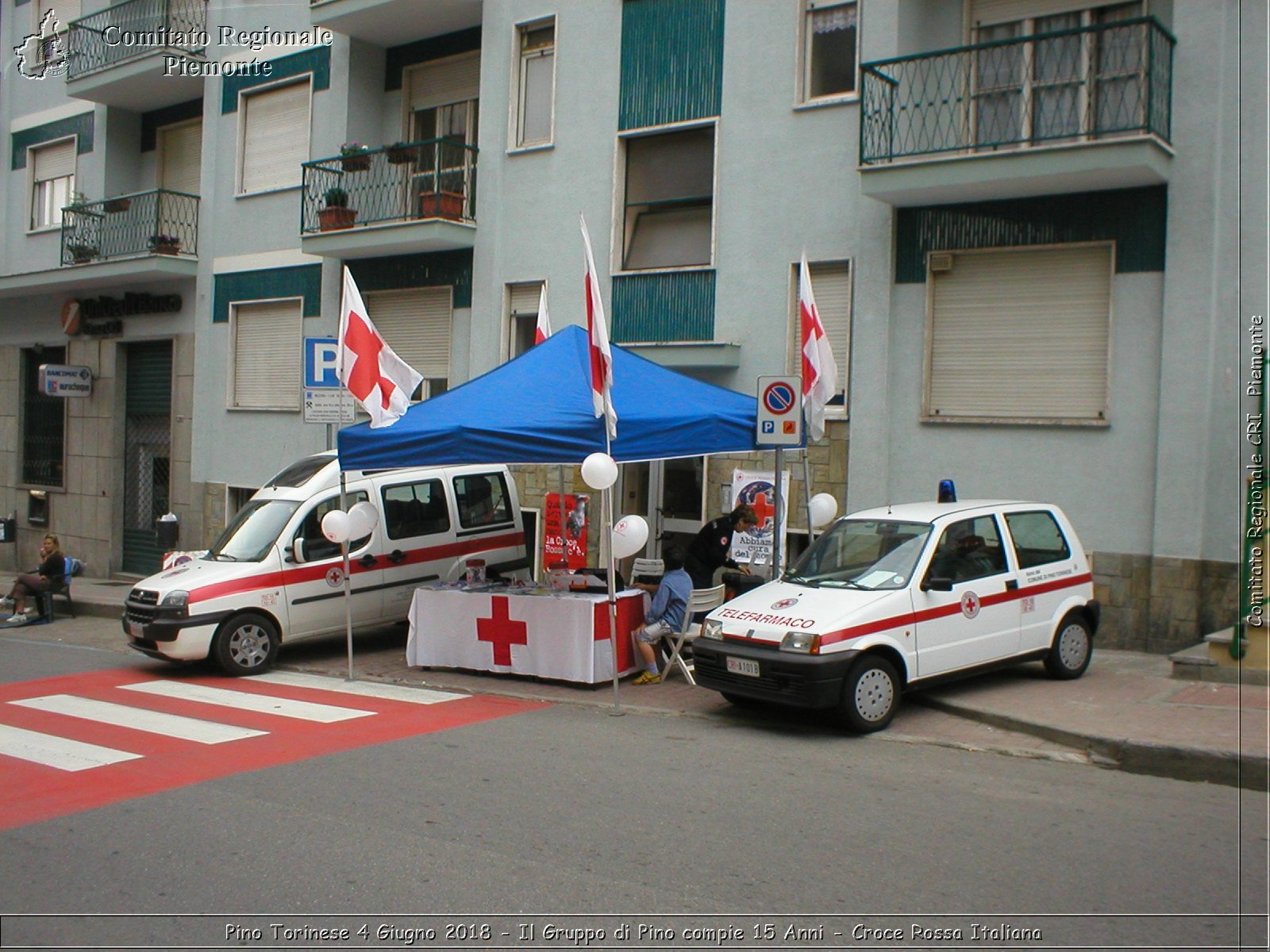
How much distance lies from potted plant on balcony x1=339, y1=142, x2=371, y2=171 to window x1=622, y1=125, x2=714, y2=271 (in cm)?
462

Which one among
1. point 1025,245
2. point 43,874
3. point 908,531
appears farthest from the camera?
point 1025,245

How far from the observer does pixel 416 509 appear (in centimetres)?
1324

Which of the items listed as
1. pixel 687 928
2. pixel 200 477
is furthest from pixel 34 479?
pixel 687 928

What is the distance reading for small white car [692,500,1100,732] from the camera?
8547 millimetres

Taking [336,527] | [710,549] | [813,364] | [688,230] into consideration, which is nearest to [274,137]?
[688,230]

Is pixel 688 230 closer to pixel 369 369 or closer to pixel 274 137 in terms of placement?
pixel 369 369

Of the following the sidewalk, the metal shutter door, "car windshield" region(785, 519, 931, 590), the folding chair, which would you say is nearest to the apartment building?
the metal shutter door

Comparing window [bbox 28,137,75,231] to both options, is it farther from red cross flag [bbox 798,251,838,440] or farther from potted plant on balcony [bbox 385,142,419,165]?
red cross flag [bbox 798,251,838,440]

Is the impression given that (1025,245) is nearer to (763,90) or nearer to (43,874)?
(763,90)

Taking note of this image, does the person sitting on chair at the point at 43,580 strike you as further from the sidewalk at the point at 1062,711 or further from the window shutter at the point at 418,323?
the sidewalk at the point at 1062,711

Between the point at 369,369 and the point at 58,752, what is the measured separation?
14.0ft

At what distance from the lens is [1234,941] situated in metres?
4.81

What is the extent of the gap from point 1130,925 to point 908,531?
15.5 ft

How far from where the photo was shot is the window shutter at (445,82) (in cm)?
1816
